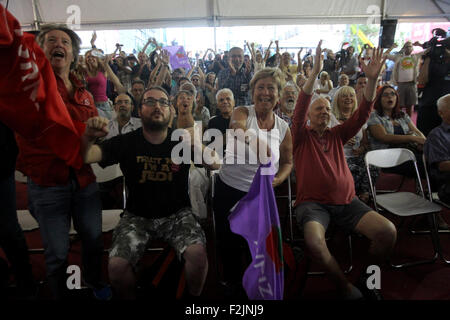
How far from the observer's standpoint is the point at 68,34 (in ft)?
5.36

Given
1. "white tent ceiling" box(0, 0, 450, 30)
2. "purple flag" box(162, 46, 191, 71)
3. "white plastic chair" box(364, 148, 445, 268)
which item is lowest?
"white plastic chair" box(364, 148, 445, 268)

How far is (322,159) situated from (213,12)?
24.6 feet

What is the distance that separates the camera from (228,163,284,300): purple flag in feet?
4.69

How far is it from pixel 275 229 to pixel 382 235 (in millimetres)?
866

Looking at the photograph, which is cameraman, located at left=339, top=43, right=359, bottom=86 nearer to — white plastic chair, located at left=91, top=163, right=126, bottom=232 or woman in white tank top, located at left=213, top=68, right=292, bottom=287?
woman in white tank top, located at left=213, top=68, right=292, bottom=287

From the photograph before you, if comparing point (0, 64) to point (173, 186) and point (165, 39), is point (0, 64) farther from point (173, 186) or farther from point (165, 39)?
point (165, 39)

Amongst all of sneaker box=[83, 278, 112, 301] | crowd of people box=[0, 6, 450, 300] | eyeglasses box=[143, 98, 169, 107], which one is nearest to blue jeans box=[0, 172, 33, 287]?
crowd of people box=[0, 6, 450, 300]

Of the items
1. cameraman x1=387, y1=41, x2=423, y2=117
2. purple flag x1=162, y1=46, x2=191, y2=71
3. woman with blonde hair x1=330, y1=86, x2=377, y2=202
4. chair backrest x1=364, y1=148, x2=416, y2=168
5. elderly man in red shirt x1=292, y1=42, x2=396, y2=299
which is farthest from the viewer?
purple flag x1=162, y1=46, x2=191, y2=71

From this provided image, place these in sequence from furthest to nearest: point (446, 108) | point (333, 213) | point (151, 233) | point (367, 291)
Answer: point (446, 108)
point (333, 213)
point (367, 291)
point (151, 233)

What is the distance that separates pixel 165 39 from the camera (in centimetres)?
916

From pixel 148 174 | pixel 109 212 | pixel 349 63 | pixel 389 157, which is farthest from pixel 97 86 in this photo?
pixel 349 63

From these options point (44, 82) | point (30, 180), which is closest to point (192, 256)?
point (30, 180)

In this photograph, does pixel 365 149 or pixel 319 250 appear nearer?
pixel 319 250

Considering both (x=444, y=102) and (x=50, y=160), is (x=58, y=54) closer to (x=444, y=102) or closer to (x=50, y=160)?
(x=50, y=160)
